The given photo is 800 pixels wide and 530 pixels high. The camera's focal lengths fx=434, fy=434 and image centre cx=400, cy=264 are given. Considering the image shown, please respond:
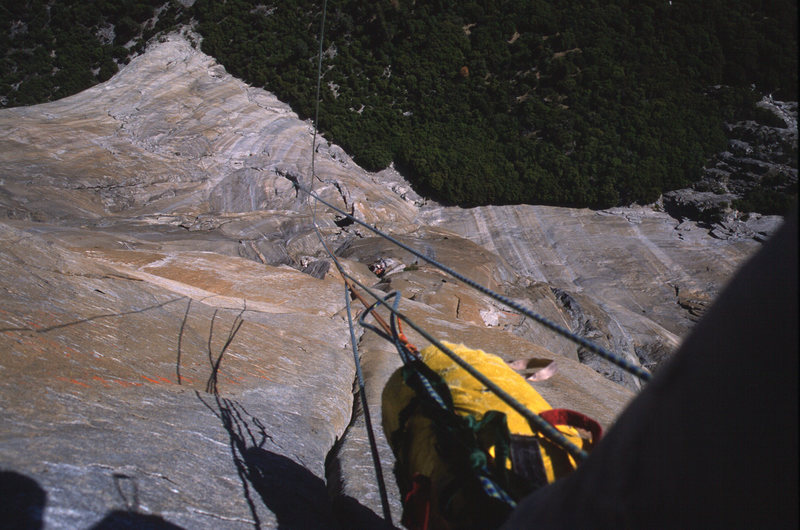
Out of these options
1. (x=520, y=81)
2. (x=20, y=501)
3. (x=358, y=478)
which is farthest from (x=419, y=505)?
(x=520, y=81)

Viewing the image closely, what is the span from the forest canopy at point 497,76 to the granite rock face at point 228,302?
2740 mm

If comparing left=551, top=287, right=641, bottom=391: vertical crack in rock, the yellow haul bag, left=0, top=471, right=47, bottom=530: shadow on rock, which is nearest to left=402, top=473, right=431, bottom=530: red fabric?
the yellow haul bag

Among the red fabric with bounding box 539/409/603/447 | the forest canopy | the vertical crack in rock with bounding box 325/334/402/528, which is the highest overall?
the forest canopy

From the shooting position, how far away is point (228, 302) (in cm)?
572

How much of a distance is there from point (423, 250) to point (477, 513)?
580 inches

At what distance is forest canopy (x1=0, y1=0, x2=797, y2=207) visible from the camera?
23.0 metres

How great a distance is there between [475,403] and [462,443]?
179mm

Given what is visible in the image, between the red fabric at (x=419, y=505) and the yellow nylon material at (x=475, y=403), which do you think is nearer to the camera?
the yellow nylon material at (x=475, y=403)

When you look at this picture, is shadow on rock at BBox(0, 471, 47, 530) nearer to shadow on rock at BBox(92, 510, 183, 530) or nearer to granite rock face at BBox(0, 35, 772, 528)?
granite rock face at BBox(0, 35, 772, 528)

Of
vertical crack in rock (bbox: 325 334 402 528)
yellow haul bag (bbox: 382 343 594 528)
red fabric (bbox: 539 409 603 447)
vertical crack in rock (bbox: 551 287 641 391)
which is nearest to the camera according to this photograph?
yellow haul bag (bbox: 382 343 594 528)

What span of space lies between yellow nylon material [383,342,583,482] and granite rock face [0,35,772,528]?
2.81 feet

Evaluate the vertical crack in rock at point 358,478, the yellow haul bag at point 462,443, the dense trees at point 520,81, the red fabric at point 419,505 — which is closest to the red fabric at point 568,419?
Result: the yellow haul bag at point 462,443

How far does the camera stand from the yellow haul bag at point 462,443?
1.28 meters

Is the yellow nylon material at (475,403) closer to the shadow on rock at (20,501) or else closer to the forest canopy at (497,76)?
the shadow on rock at (20,501)
